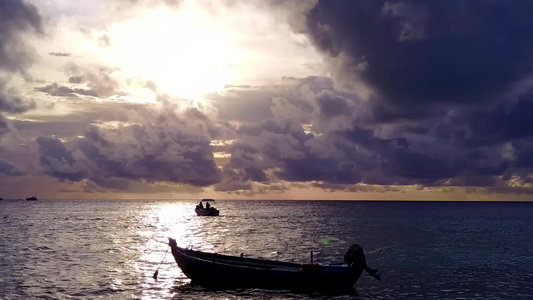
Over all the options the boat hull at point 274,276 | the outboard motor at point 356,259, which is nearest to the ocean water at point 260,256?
the boat hull at point 274,276

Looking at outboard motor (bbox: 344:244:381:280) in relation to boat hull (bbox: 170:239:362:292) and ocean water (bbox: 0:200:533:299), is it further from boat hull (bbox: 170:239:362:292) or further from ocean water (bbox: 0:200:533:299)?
ocean water (bbox: 0:200:533:299)

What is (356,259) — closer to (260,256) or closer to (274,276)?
(274,276)

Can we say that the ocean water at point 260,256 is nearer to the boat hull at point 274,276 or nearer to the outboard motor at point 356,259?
the boat hull at point 274,276

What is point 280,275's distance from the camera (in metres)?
38.2

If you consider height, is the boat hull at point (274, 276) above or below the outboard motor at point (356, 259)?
below

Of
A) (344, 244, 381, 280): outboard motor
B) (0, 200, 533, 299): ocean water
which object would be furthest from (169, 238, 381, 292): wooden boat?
(0, 200, 533, 299): ocean water

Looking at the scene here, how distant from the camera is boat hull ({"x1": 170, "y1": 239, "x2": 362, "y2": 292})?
38.0 m

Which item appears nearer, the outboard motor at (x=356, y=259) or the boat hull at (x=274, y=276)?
the boat hull at (x=274, y=276)

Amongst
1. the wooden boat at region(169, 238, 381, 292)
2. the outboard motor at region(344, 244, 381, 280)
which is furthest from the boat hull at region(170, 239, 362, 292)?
the outboard motor at region(344, 244, 381, 280)

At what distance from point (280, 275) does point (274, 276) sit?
0.49 meters

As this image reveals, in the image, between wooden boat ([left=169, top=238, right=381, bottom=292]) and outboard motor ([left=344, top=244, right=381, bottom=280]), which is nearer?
wooden boat ([left=169, top=238, right=381, bottom=292])

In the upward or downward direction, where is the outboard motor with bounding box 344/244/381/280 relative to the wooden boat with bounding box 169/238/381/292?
upward

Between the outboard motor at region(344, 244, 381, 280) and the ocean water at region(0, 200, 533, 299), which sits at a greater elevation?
the outboard motor at region(344, 244, 381, 280)

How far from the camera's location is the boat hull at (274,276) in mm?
37969
